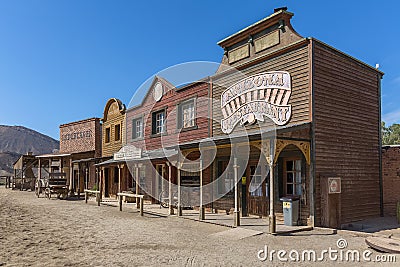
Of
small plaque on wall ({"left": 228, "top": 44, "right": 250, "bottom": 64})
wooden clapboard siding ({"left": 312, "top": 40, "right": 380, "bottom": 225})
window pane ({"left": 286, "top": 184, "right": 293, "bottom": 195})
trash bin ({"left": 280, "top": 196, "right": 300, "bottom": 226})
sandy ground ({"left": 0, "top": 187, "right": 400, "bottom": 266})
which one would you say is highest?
small plaque on wall ({"left": 228, "top": 44, "right": 250, "bottom": 64})

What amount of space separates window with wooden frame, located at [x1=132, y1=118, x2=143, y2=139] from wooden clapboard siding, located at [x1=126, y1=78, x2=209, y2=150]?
199mm

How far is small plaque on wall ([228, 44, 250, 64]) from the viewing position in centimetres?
1271

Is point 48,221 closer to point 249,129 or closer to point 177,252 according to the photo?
point 177,252

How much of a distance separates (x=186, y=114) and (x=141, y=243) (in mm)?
8834

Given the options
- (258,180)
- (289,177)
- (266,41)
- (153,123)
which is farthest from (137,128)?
(289,177)

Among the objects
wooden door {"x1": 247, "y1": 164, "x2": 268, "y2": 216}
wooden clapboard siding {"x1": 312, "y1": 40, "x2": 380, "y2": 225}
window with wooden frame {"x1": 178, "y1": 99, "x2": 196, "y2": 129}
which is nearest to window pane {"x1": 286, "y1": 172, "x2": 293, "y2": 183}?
wooden door {"x1": 247, "y1": 164, "x2": 268, "y2": 216}

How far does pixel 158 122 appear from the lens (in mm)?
18297

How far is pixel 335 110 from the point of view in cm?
1064

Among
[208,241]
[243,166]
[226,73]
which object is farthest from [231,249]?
[226,73]

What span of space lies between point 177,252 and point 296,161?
525cm

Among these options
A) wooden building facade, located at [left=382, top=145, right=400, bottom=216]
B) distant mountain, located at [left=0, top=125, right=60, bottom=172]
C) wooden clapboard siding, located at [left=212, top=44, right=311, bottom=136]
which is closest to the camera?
wooden clapboard siding, located at [left=212, top=44, right=311, bottom=136]

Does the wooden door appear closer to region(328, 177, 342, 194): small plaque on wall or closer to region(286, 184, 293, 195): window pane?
region(286, 184, 293, 195): window pane

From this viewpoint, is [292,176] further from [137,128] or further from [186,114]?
[137,128]

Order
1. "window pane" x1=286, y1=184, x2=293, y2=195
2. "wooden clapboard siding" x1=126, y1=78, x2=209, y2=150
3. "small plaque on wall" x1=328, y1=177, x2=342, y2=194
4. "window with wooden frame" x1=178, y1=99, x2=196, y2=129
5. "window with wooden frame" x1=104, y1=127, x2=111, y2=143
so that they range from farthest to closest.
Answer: "window with wooden frame" x1=104, y1=127, x2=111, y2=143
"window with wooden frame" x1=178, y1=99, x2=196, y2=129
"wooden clapboard siding" x1=126, y1=78, x2=209, y2=150
"window pane" x1=286, y1=184, x2=293, y2=195
"small plaque on wall" x1=328, y1=177, x2=342, y2=194
